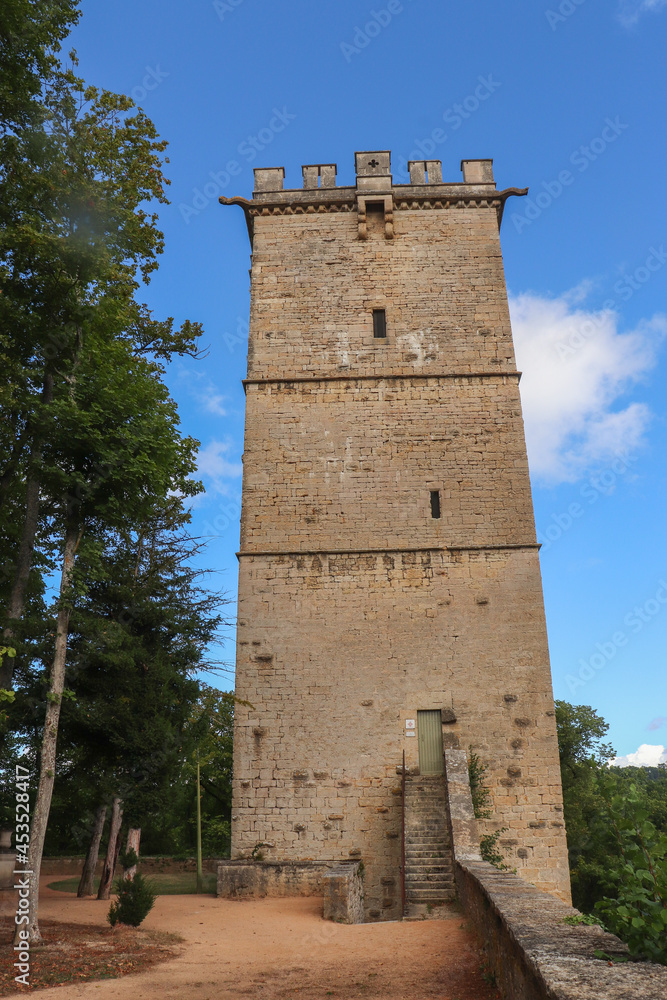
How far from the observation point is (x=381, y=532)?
512 inches

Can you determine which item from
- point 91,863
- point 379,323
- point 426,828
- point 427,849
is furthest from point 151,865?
point 379,323

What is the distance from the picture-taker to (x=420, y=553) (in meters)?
12.8

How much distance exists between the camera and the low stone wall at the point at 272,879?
10750mm

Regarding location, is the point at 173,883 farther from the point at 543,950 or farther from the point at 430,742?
the point at 543,950

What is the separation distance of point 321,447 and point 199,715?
5.61 metres

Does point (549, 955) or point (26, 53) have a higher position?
point (26, 53)

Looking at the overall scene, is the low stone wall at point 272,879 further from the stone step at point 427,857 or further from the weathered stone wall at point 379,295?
the weathered stone wall at point 379,295

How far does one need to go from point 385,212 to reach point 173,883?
16959mm

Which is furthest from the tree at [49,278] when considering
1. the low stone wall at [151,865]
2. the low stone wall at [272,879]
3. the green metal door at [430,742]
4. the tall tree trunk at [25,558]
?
the low stone wall at [151,865]

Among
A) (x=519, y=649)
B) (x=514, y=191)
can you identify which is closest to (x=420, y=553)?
(x=519, y=649)

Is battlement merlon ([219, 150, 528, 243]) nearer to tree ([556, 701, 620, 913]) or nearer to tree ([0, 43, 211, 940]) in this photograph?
tree ([0, 43, 211, 940])

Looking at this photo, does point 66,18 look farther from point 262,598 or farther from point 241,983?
point 241,983

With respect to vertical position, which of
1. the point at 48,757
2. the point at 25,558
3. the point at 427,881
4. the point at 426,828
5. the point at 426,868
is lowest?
the point at 427,881

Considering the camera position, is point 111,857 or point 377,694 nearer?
point 377,694
